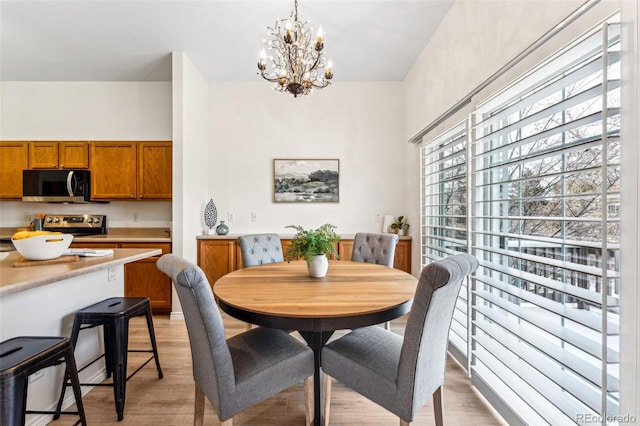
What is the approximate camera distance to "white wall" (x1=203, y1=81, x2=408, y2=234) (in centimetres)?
396

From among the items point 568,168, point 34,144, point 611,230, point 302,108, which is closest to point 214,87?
point 302,108

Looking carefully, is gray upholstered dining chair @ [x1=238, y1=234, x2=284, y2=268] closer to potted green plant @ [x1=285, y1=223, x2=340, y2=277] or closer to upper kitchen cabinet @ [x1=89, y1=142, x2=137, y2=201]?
potted green plant @ [x1=285, y1=223, x2=340, y2=277]

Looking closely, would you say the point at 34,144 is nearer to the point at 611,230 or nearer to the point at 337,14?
the point at 337,14

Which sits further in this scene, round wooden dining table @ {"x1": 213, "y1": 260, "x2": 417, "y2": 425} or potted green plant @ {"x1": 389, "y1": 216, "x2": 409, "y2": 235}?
potted green plant @ {"x1": 389, "y1": 216, "x2": 409, "y2": 235}

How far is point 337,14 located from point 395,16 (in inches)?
21.2

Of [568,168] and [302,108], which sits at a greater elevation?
[302,108]

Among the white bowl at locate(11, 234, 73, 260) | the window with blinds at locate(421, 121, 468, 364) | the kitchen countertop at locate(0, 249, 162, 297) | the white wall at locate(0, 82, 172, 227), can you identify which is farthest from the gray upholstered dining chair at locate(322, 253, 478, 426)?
the white wall at locate(0, 82, 172, 227)

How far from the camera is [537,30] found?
55.9 inches

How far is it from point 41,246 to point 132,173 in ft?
7.52

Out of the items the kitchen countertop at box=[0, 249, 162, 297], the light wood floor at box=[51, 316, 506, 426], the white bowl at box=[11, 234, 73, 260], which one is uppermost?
the white bowl at box=[11, 234, 73, 260]

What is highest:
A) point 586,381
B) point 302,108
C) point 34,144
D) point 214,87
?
point 214,87

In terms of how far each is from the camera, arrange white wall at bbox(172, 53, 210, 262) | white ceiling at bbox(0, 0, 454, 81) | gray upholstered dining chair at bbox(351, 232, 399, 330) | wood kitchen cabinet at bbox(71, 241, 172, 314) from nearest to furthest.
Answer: white ceiling at bbox(0, 0, 454, 81) < gray upholstered dining chair at bbox(351, 232, 399, 330) < white wall at bbox(172, 53, 210, 262) < wood kitchen cabinet at bbox(71, 241, 172, 314)

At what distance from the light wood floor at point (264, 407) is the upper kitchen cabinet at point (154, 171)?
223cm

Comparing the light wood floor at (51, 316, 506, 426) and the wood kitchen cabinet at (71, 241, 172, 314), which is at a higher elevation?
the wood kitchen cabinet at (71, 241, 172, 314)
